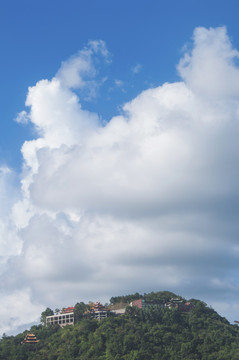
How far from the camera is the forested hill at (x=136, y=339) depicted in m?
129

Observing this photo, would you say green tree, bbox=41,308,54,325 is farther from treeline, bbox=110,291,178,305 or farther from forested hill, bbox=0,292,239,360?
treeline, bbox=110,291,178,305

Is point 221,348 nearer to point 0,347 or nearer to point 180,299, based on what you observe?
point 180,299

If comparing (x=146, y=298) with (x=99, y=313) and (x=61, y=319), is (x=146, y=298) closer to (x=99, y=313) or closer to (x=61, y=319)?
(x=99, y=313)

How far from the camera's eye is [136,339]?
134 meters

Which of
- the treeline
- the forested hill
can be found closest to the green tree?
the forested hill

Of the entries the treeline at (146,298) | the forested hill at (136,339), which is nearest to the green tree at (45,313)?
the forested hill at (136,339)

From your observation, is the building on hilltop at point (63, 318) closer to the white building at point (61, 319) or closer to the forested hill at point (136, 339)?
the white building at point (61, 319)

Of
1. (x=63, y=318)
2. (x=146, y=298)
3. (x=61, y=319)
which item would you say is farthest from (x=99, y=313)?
(x=146, y=298)

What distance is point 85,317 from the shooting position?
160000 mm

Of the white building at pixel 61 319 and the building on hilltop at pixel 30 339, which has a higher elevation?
the white building at pixel 61 319

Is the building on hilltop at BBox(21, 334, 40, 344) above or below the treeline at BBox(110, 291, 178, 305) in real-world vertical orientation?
below

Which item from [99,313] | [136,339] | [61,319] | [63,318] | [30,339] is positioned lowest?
[136,339]

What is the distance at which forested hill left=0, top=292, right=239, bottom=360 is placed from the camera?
12900 centimetres

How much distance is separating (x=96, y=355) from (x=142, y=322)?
2886 cm
